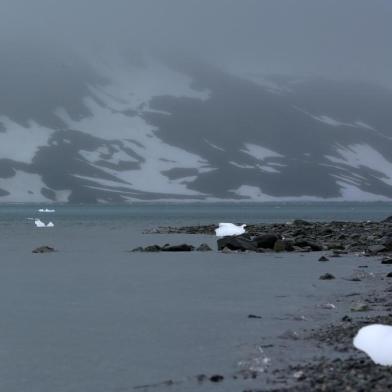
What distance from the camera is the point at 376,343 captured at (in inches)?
377

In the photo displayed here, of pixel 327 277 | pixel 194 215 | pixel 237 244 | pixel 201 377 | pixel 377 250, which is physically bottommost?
pixel 201 377

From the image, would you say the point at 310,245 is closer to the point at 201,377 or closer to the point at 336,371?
the point at 201,377

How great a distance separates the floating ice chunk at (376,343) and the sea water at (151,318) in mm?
933

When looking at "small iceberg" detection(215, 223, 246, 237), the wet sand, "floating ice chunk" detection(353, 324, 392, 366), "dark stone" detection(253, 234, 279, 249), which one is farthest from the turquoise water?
"floating ice chunk" detection(353, 324, 392, 366)

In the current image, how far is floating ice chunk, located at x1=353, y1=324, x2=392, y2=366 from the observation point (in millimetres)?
9062

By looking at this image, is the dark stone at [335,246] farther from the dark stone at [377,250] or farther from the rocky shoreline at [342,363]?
the rocky shoreline at [342,363]

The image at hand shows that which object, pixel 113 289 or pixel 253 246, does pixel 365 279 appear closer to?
pixel 113 289

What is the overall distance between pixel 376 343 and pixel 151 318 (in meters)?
4.79

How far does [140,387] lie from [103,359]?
144cm

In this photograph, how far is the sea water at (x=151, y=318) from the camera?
9281 mm

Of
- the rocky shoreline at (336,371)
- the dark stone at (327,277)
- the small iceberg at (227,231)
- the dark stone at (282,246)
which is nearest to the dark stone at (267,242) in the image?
the dark stone at (282,246)

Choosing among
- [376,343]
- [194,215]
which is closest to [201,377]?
[376,343]

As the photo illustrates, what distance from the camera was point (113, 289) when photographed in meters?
17.8

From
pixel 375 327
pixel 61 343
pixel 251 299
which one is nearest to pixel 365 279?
pixel 251 299
